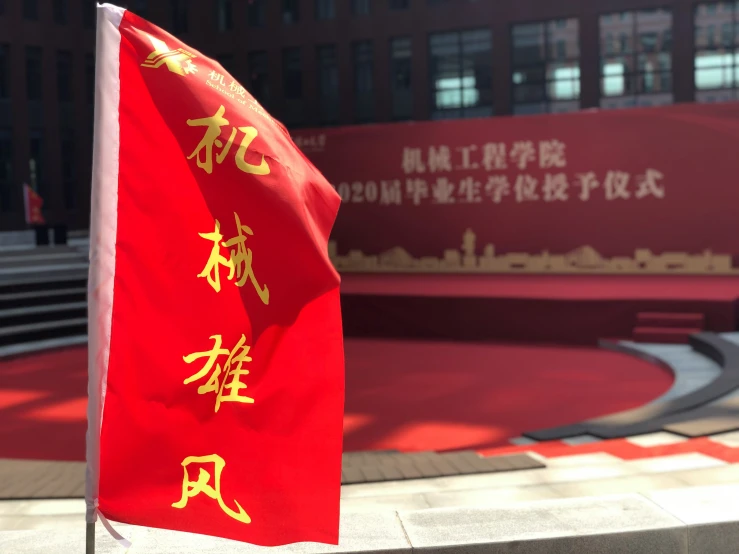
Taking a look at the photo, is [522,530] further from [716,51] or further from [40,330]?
[716,51]

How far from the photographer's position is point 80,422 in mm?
7969

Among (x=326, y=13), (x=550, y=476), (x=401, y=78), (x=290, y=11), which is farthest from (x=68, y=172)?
(x=550, y=476)

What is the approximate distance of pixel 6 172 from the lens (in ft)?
102

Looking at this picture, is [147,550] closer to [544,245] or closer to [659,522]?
[659,522]

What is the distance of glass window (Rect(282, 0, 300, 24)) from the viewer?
114 feet

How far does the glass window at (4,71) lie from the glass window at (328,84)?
10.8 m

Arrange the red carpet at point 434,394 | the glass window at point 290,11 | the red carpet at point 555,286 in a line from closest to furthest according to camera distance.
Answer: the red carpet at point 434,394 < the red carpet at point 555,286 < the glass window at point 290,11

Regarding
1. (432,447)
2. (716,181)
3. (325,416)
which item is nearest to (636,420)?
(432,447)

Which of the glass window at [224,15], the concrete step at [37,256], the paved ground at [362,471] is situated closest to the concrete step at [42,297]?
the concrete step at [37,256]

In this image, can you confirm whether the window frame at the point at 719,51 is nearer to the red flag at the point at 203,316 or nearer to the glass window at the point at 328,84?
the glass window at the point at 328,84

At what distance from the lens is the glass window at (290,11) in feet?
114

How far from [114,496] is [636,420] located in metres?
5.45

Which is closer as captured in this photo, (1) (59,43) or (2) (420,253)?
(2) (420,253)

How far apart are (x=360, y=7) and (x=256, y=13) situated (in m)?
4.37
